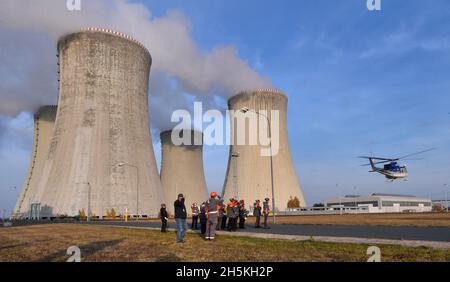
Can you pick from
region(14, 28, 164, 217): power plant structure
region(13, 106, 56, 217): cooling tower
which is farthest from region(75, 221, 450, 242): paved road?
region(13, 106, 56, 217): cooling tower

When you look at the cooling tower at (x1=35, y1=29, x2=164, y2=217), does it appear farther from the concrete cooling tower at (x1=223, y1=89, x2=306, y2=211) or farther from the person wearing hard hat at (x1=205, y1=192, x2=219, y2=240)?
the person wearing hard hat at (x1=205, y1=192, x2=219, y2=240)

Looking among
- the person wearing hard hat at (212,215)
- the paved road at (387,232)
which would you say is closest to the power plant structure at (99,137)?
the paved road at (387,232)

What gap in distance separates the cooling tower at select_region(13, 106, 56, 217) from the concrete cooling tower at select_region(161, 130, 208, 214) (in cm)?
1416

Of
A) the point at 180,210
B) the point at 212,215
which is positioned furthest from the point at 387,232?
the point at 180,210

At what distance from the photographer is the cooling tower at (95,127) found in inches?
1436

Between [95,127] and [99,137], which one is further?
[99,137]

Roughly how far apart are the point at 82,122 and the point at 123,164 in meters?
5.00

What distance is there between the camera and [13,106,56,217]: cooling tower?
40.1 m

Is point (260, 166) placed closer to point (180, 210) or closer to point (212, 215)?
point (212, 215)

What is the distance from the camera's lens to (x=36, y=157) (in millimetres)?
46406

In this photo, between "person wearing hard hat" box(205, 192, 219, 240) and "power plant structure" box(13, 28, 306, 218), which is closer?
"person wearing hard hat" box(205, 192, 219, 240)

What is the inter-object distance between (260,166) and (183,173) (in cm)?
1213
